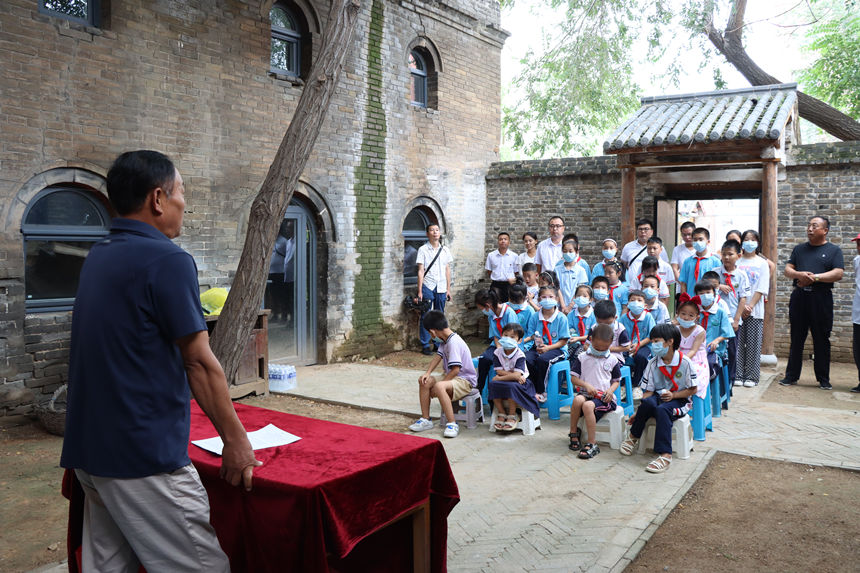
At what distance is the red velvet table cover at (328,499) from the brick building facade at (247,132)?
5.06m

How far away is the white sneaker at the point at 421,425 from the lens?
22.3 ft

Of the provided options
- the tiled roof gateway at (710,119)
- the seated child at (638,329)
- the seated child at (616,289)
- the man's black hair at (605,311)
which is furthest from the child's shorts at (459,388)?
the tiled roof gateway at (710,119)

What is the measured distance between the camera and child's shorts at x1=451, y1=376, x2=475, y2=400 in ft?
21.8

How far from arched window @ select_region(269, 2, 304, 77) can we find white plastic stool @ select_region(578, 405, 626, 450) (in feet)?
22.2

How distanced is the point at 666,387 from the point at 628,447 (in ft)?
2.08

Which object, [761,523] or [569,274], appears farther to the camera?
[569,274]

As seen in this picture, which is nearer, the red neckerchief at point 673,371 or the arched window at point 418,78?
the red neckerchief at point 673,371

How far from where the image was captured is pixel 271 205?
695 cm

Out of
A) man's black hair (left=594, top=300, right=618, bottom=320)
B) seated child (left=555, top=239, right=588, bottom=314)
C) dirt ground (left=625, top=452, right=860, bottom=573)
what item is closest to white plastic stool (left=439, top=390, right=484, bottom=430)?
man's black hair (left=594, top=300, right=618, bottom=320)

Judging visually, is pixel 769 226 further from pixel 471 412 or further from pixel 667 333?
pixel 471 412

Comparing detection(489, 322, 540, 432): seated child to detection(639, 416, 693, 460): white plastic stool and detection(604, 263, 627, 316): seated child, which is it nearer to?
detection(639, 416, 693, 460): white plastic stool

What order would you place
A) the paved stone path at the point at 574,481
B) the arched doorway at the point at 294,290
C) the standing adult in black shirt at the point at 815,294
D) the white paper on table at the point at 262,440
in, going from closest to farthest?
1. the white paper on table at the point at 262,440
2. the paved stone path at the point at 574,481
3. the standing adult in black shirt at the point at 815,294
4. the arched doorway at the point at 294,290

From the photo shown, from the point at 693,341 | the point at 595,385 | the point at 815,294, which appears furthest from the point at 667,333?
the point at 815,294

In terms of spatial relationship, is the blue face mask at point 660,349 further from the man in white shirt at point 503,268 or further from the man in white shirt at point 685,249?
the man in white shirt at point 503,268
